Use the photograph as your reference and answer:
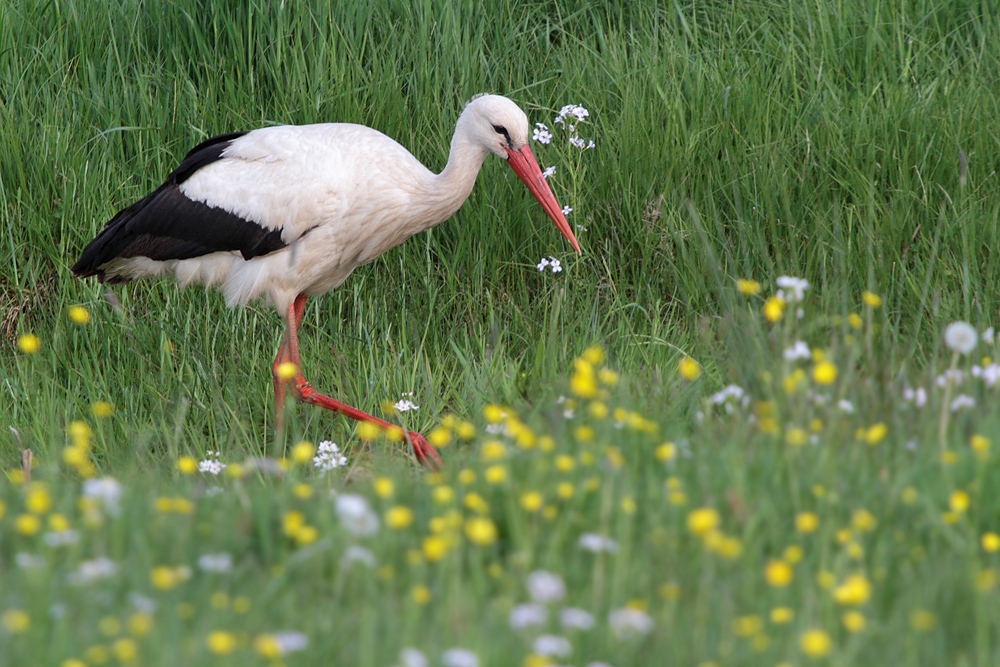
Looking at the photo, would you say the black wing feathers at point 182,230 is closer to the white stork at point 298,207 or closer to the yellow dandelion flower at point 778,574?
the white stork at point 298,207

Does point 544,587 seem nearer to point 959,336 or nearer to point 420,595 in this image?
point 420,595

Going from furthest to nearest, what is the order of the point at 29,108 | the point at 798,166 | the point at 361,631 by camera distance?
the point at 29,108 < the point at 798,166 < the point at 361,631

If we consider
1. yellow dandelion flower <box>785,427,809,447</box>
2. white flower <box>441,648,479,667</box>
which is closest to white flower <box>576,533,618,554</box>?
white flower <box>441,648,479,667</box>

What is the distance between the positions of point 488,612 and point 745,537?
0.56 metres

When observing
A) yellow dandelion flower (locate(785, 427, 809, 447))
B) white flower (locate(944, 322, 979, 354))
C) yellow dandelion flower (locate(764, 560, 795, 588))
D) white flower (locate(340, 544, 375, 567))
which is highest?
white flower (locate(944, 322, 979, 354))

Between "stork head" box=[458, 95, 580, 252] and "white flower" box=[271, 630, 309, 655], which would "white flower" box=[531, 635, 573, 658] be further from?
"stork head" box=[458, 95, 580, 252]

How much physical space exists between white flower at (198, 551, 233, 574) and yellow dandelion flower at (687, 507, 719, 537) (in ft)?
3.00

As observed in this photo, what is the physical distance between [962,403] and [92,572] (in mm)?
2104

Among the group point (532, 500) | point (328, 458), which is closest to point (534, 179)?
point (328, 458)

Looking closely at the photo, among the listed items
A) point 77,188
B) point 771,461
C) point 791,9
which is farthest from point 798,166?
point 77,188

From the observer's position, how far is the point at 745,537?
2244mm

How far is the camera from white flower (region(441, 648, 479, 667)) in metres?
1.77

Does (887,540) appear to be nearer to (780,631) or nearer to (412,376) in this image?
(780,631)

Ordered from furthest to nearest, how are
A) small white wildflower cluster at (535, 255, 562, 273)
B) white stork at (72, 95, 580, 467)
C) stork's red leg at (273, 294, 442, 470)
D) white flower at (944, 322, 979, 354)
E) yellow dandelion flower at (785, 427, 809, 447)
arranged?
small white wildflower cluster at (535, 255, 562, 273), white stork at (72, 95, 580, 467), stork's red leg at (273, 294, 442, 470), white flower at (944, 322, 979, 354), yellow dandelion flower at (785, 427, 809, 447)
